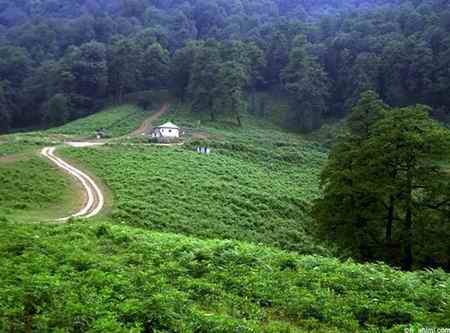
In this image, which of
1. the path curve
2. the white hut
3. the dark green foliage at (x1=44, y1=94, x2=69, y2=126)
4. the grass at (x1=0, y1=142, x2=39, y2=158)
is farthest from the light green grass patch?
the dark green foliage at (x1=44, y1=94, x2=69, y2=126)

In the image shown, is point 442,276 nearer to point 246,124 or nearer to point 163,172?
point 163,172

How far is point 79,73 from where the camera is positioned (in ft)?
231

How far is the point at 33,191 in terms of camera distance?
24.2 metres

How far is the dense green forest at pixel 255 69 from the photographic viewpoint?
2359 inches

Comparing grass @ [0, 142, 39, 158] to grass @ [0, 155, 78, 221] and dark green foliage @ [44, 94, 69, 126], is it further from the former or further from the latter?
dark green foliage @ [44, 94, 69, 126]

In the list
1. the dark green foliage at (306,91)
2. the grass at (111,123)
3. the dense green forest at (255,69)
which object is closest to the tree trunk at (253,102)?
the dense green forest at (255,69)

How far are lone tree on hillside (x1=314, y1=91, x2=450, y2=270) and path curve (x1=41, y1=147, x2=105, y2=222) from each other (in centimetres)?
1164

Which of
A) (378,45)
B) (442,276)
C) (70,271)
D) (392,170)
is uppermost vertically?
(378,45)

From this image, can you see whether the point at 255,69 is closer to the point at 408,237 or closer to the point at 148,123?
the point at 148,123

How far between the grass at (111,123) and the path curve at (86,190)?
13901mm

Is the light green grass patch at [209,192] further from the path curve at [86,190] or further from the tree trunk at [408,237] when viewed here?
the tree trunk at [408,237]

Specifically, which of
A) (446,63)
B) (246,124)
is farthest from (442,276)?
Result: (446,63)

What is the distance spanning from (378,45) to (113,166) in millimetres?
53154

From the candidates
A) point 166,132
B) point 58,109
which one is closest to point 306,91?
point 166,132
